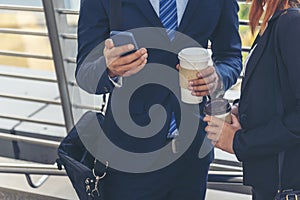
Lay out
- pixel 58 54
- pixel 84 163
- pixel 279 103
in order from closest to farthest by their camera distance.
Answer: pixel 279 103
pixel 84 163
pixel 58 54

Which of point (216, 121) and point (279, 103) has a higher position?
point (279, 103)

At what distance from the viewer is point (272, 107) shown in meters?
1.17

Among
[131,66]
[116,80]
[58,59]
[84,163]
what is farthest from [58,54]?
[131,66]

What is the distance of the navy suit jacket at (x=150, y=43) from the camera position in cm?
131

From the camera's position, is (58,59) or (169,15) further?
(58,59)

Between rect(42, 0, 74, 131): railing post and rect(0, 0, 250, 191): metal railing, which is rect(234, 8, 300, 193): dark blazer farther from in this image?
rect(42, 0, 74, 131): railing post

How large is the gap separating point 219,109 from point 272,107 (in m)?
0.16

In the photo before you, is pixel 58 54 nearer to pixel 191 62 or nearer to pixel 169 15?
pixel 169 15

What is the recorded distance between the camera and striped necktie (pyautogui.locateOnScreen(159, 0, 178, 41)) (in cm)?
133

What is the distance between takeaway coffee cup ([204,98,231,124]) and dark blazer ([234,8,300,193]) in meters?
0.05

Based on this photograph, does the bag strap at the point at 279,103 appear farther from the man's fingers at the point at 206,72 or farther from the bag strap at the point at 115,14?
the bag strap at the point at 115,14

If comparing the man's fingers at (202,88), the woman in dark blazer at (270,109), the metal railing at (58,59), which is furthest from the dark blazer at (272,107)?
the metal railing at (58,59)

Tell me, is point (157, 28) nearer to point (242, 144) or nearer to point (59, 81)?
point (242, 144)

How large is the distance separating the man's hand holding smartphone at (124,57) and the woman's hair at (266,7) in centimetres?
31
